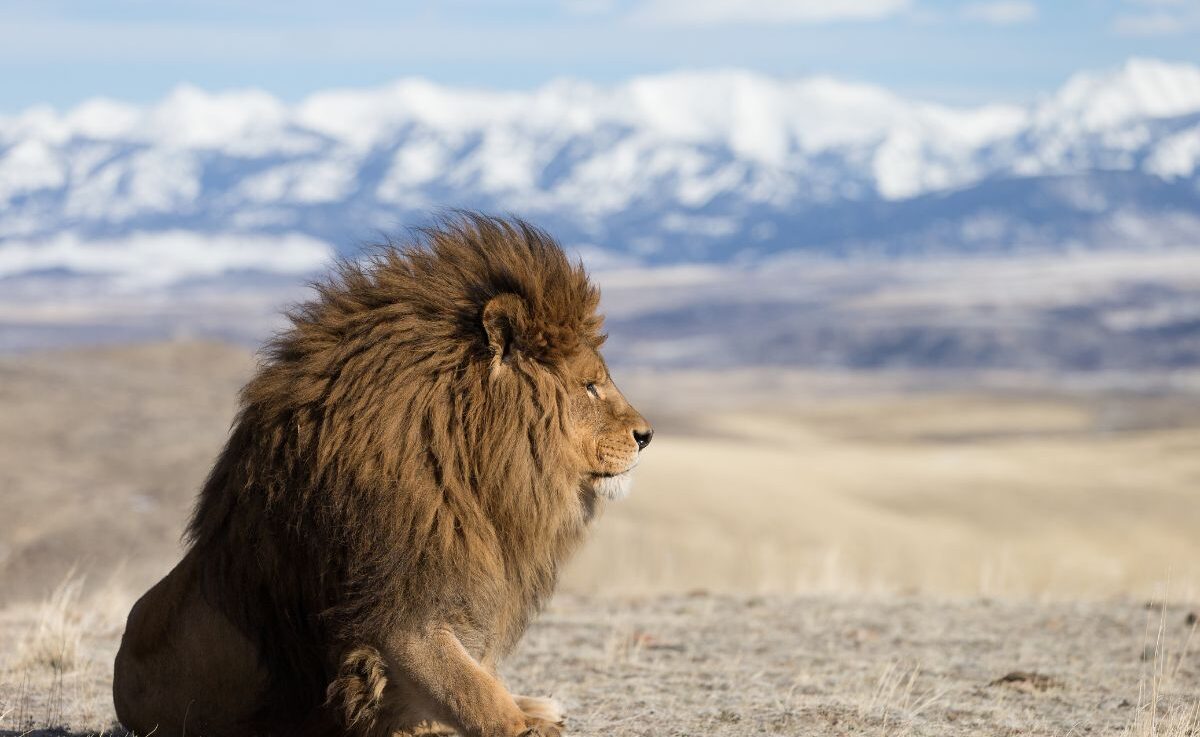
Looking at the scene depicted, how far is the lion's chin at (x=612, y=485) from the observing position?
5121 millimetres

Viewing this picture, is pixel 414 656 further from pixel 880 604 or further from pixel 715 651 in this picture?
pixel 880 604

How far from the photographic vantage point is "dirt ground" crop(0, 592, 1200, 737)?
19.1 ft

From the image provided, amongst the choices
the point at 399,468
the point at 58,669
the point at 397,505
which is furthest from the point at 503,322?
the point at 58,669

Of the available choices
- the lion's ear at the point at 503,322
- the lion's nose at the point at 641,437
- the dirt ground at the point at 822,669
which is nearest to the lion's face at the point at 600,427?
the lion's nose at the point at 641,437

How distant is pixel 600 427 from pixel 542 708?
0.91 meters

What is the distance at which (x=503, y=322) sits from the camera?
16.3 ft

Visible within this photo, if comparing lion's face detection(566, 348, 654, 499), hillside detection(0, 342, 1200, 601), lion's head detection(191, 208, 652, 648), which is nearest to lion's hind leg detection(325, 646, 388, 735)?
lion's head detection(191, 208, 652, 648)

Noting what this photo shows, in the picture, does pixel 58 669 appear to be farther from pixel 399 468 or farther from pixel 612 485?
pixel 612 485

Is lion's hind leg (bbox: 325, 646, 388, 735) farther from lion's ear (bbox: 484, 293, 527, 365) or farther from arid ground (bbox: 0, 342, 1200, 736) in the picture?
arid ground (bbox: 0, 342, 1200, 736)

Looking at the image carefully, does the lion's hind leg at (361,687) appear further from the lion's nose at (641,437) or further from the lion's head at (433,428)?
the lion's nose at (641,437)

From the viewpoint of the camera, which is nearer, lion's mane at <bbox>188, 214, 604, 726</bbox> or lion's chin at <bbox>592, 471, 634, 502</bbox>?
lion's mane at <bbox>188, 214, 604, 726</bbox>

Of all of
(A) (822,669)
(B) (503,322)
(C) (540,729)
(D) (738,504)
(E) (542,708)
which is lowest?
(D) (738,504)

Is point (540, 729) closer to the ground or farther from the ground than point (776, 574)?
farther from the ground

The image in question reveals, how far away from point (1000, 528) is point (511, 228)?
26.6m
